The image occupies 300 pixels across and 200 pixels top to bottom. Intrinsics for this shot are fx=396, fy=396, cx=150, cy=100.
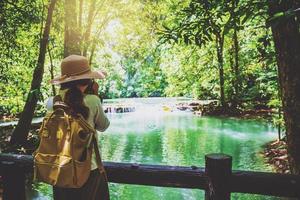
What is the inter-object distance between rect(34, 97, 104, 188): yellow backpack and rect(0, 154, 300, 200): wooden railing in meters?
0.67

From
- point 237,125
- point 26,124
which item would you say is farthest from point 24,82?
point 237,125

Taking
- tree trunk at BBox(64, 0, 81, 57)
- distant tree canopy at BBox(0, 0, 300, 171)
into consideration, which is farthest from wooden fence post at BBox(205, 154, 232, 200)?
tree trunk at BBox(64, 0, 81, 57)

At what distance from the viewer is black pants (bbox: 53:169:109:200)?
10.8 ft

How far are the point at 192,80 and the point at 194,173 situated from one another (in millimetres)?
29806

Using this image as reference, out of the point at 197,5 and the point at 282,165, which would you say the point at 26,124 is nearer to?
the point at 282,165

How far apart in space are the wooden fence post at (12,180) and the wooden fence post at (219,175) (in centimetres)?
204

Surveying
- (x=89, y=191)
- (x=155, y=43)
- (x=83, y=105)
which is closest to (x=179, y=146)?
(x=155, y=43)

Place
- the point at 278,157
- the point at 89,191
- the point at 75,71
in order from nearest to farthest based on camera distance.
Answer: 1. the point at 89,191
2. the point at 75,71
3. the point at 278,157

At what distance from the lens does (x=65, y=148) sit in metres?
3.06

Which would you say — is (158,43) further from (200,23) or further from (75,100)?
(75,100)

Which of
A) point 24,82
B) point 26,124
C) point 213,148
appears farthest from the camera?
point 24,82

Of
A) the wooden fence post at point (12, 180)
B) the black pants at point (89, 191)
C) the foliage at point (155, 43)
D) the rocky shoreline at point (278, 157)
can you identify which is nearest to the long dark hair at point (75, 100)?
the black pants at point (89, 191)

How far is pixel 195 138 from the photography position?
695 inches

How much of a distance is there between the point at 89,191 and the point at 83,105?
28.5 inches
